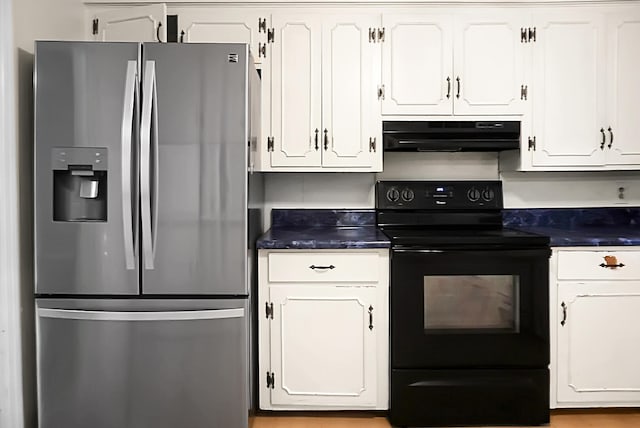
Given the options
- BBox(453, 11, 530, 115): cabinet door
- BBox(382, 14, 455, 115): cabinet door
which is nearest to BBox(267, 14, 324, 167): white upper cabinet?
BBox(382, 14, 455, 115): cabinet door

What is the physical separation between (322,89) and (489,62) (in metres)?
0.86

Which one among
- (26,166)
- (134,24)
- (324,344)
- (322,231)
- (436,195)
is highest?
(134,24)

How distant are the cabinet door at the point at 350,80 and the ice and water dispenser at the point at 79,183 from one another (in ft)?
3.69

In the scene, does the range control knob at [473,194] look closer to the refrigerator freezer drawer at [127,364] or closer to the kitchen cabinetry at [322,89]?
the kitchen cabinetry at [322,89]

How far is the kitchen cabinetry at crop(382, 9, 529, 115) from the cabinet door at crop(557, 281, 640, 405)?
104 centimetres

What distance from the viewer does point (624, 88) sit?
9.38 feet

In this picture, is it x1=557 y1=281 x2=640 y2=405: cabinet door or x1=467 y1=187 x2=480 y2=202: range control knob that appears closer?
x1=557 y1=281 x2=640 y2=405: cabinet door

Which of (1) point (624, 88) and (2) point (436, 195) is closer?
(1) point (624, 88)

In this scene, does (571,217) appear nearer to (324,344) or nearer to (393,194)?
(393,194)

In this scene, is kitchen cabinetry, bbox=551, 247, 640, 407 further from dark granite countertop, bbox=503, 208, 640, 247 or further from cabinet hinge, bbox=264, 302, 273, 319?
cabinet hinge, bbox=264, 302, 273, 319

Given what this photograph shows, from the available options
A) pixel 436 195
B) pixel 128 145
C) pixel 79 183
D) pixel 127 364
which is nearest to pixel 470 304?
pixel 436 195

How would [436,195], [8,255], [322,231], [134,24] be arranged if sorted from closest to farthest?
[8,255]
[134,24]
[322,231]
[436,195]

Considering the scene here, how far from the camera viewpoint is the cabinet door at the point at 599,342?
8.54ft

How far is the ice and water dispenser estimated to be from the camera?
2.17 metres
